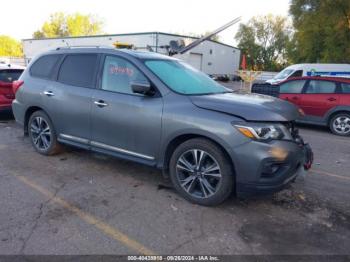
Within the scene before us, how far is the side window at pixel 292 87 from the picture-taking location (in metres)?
9.59

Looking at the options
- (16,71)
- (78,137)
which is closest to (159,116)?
(78,137)

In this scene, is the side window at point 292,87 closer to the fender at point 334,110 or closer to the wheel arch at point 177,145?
the fender at point 334,110

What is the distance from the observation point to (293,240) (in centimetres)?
326

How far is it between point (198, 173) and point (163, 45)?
2428 centimetres

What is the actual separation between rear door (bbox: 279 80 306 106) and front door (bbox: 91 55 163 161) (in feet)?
21.7

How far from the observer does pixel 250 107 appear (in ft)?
12.1

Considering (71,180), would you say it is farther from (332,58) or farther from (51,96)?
(332,58)

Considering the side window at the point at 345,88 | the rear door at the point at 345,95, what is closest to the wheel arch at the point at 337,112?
the rear door at the point at 345,95

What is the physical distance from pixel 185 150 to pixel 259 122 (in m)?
0.93

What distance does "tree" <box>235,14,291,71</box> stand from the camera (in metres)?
61.9

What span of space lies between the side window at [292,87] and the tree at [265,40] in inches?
2117

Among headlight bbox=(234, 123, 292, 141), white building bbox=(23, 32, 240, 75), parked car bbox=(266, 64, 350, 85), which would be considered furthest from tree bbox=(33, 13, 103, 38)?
headlight bbox=(234, 123, 292, 141)

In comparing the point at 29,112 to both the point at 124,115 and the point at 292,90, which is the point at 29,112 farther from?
the point at 292,90

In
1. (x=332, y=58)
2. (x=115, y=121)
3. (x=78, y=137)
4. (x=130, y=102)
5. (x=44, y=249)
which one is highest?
(x=332, y=58)
